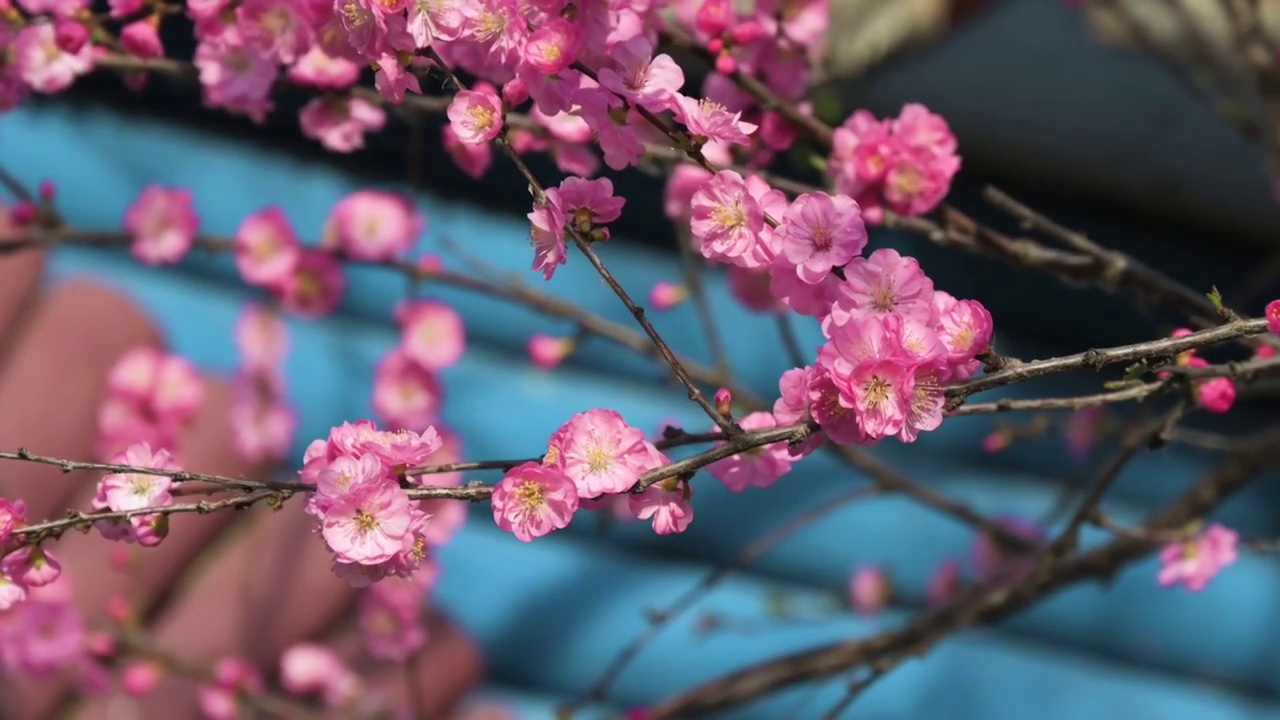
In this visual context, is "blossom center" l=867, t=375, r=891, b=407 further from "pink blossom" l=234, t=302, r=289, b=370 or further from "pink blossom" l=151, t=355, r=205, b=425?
"pink blossom" l=234, t=302, r=289, b=370

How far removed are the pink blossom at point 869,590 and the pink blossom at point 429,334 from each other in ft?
1.90

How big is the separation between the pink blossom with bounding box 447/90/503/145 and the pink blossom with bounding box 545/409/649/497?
12cm

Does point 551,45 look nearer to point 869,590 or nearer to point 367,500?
point 367,500

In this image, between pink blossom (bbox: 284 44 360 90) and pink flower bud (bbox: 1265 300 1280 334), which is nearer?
pink flower bud (bbox: 1265 300 1280 334)

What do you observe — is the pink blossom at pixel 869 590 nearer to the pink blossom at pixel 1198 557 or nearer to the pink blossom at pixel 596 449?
the pink blossom at pixel 1198 557

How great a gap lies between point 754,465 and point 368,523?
17cm

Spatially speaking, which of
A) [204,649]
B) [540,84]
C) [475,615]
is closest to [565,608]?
[475,615]

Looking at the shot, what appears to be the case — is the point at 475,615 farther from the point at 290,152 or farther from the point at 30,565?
the point at 30,565

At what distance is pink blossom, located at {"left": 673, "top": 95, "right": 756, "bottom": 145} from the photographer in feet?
1.21

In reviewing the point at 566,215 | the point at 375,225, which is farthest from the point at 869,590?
the point at 566,215

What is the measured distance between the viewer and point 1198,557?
64 centimetres

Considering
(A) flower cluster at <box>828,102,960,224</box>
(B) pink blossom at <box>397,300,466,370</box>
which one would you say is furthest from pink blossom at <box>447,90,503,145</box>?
(B) pink blossom at <box>397,300,466,370</box>

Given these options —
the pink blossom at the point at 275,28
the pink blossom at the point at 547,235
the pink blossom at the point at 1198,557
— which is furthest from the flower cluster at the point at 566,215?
the pink blossom at the point at 1198,557

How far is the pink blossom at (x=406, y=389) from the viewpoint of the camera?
3.32ft
